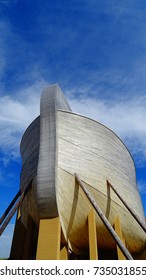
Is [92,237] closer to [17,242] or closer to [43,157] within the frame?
[43,157]

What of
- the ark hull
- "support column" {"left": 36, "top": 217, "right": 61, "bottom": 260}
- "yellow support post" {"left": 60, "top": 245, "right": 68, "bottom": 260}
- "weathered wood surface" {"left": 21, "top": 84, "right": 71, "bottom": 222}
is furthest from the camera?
"yellow support post" {"left": 60, "top": 245, "right": 68, "bottom": 260}

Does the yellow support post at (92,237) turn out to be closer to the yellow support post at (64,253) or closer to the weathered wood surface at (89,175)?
the weathered wood surface at (89,175)

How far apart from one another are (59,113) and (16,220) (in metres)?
6.99

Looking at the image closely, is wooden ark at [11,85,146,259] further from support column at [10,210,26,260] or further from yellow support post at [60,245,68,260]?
support column at [10,210,26,260]

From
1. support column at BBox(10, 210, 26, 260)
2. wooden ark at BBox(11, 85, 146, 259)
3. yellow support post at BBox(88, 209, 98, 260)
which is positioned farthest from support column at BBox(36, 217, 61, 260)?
support column at BBox(10, 210, 26, 260)

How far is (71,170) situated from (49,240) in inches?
103

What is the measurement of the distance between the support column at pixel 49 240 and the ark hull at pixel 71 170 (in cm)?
27

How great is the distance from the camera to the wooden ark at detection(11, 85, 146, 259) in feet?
25.1

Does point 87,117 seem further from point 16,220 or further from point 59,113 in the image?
point 16,220

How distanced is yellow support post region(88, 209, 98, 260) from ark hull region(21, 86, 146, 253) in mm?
257

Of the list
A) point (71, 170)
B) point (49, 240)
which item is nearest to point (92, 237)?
point (49, 240)

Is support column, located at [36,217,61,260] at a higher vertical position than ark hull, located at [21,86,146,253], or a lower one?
lower

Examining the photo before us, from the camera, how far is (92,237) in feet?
26.8

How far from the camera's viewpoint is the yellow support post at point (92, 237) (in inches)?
310
